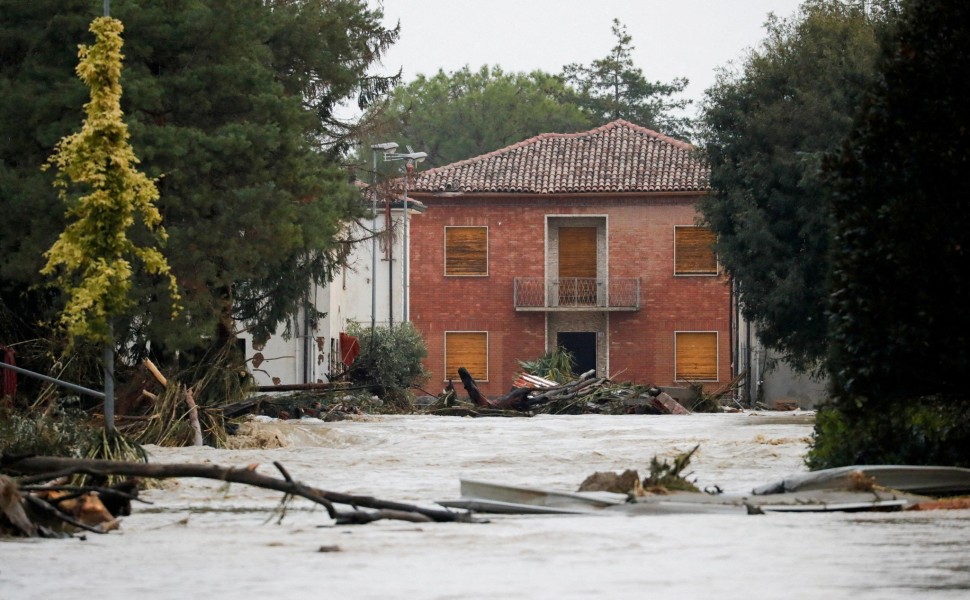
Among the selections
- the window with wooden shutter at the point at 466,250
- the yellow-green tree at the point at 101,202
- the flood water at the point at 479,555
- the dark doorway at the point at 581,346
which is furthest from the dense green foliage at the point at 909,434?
the dark doorway at the point at 581,346

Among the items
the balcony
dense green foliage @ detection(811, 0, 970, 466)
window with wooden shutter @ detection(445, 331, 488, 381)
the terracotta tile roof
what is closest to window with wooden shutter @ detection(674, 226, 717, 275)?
the balcony

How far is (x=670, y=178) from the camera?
56781 millimetres

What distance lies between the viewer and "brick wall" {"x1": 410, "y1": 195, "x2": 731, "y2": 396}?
187 feet

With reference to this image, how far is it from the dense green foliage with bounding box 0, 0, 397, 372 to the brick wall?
95.1ft

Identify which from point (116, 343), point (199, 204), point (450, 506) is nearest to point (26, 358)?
point (116, 343)

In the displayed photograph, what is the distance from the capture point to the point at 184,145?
24609 mm

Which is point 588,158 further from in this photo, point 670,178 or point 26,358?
point 26,358

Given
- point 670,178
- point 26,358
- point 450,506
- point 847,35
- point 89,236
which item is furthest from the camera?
point 670,178

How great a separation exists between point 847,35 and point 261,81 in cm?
1396

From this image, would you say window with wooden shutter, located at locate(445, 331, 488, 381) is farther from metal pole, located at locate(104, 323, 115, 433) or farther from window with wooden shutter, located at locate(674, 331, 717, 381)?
metal pole, located at locate(104, 323, 115, 433)

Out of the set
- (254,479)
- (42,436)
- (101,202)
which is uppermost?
(101,202)

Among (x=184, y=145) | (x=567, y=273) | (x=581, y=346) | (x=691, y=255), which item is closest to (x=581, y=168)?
(x=567, y=273)

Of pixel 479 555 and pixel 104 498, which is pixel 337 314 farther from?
pixel 479 555

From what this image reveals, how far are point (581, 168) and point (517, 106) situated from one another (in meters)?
30.3
